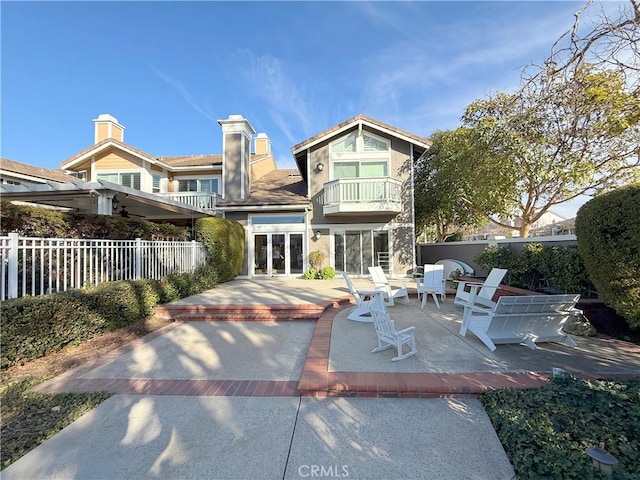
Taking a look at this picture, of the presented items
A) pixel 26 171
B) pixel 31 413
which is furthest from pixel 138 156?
pixel 31 413

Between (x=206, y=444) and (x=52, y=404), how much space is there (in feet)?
6.92

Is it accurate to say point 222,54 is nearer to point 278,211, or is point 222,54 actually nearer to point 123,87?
point 123,87

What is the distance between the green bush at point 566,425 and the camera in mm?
2086

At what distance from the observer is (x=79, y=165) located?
18.1 meters

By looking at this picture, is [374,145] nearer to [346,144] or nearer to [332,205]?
[346,144]

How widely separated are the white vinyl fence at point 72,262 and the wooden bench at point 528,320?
25.4 feet

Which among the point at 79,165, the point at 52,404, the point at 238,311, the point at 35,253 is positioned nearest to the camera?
the point at 52,404

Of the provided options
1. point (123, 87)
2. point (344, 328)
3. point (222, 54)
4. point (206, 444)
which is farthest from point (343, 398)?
point (123, 87)

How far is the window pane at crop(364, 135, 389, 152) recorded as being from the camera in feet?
48.8

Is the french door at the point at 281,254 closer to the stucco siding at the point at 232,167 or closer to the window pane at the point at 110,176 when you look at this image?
the stucco siding at the point at 232,167

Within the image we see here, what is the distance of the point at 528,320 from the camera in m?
4.62

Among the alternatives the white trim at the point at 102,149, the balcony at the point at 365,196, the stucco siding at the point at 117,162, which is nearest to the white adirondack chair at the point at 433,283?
the balcony at the point at 365,196

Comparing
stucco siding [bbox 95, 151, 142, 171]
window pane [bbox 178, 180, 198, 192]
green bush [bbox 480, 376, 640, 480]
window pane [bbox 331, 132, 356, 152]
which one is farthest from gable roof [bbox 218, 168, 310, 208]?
green bush [bbox 480, 376, 640, 480]

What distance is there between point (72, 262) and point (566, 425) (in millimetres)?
8076
